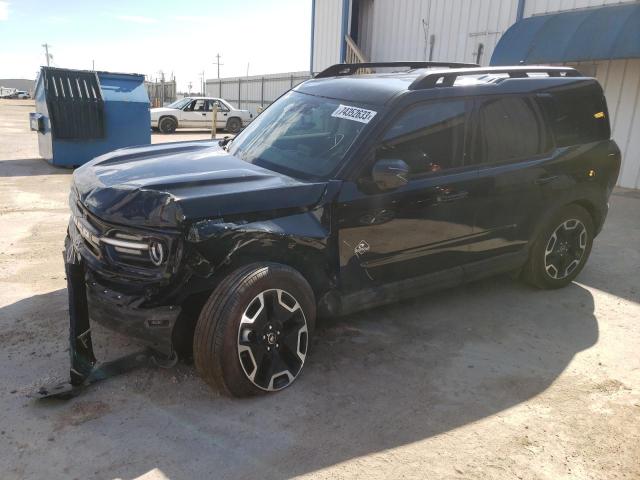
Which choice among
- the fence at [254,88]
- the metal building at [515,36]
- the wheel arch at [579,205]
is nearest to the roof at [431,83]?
the wheel arch at [579,205]

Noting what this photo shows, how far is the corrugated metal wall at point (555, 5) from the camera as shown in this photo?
10.1 metres

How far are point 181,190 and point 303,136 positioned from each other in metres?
1.17

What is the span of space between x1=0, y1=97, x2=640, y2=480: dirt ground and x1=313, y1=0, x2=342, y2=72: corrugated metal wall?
13.9 m

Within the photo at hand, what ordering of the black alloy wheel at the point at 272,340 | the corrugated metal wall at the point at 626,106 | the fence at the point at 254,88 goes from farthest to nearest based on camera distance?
1. the fence at the point at 254,88
2. the corrugated metal wall at the point at 626,106
3. the black alloy wheel at the point at 272,340

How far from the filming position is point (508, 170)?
4094 millimetres

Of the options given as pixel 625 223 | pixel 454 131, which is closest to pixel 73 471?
pixel 454 131

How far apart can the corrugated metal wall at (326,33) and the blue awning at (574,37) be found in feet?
21.6

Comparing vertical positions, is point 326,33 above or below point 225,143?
above

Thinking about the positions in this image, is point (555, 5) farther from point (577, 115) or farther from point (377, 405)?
point (377, 405)

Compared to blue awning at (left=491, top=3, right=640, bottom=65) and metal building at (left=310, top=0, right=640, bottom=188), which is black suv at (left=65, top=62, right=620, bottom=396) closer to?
blue awning at (left=491, top=3, right=640, bottom=65)

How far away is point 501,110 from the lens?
4066 millimetres

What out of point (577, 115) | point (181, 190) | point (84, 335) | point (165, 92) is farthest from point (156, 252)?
point (165, 92)

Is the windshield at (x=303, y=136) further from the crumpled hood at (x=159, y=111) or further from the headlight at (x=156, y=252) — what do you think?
the crumpled hood at (x=159, y=111)

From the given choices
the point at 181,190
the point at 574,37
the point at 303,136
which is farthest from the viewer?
the point at 574,37
